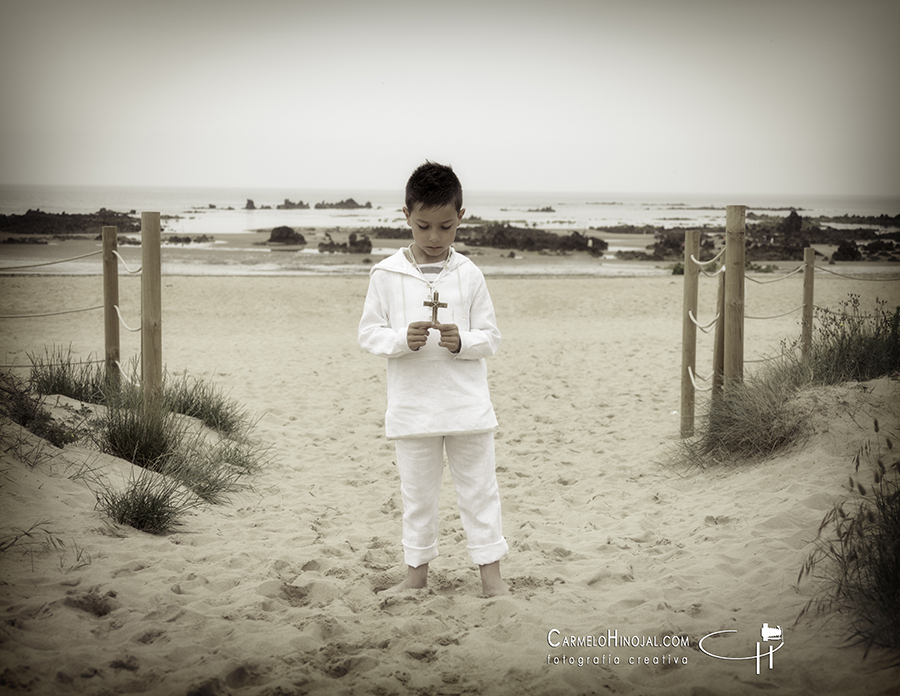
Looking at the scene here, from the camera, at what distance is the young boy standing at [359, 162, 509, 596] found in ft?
9.09

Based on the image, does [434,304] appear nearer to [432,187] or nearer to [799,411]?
[432,187]

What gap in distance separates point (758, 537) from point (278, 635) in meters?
2.38

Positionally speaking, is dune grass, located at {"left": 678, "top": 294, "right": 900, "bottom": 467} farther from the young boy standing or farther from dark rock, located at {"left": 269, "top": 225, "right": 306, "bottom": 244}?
dark rock, located at {"left": 269, "top": 225, "right": 306, "bottom": 244}

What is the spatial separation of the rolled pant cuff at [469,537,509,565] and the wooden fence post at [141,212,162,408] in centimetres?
304

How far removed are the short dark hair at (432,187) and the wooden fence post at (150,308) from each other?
3005mm

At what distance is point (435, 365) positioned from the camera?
2.83m

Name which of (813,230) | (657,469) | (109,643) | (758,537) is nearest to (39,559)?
(109,643)

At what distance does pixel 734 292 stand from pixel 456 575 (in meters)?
2.89

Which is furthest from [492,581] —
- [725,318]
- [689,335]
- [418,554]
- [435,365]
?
[689,335]

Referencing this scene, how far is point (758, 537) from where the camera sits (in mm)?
3586

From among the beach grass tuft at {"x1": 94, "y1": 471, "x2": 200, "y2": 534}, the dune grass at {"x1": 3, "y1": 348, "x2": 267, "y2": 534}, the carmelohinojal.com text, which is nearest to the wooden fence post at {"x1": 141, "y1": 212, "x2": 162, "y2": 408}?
the dune grass at {"x1": 3, "y1": 348, "x2": 267, "y2": 534}

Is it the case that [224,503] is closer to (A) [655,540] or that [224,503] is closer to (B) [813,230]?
(A) [655,540]

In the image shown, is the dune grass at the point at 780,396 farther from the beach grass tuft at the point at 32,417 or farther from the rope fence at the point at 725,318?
the beach grass tuft at the point at 32,417

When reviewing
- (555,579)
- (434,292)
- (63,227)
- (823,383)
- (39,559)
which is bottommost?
(555,579)
